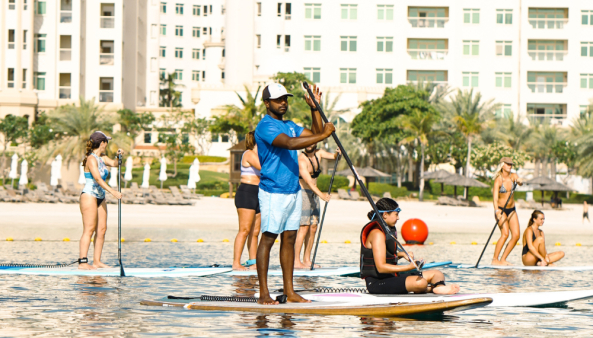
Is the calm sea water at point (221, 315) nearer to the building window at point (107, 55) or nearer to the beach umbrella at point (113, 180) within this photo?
the beach umbrella at point (113, 180)

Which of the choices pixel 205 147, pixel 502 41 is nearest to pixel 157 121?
pixel 205 147

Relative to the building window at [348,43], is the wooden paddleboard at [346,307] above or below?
below

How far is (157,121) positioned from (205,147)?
595 cm

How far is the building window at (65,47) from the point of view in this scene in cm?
6869

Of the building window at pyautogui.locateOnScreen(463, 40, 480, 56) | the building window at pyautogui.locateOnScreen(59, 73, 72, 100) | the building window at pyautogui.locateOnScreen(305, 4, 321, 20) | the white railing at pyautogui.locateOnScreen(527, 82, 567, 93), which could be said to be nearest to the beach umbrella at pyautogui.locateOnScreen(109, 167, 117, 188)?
the building window at pyautogui.locateOnScreen(59, 73, 72, 100)

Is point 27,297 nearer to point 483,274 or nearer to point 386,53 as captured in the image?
point 483,274

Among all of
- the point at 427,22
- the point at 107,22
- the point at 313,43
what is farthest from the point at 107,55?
the point at 427,22

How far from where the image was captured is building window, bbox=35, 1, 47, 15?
68.1m

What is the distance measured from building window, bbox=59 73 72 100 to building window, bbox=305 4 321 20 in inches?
923

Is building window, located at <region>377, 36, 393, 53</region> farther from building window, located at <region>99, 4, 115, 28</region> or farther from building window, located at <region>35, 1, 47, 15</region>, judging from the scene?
building window, located at <region>35, 1, 47, 15</region>

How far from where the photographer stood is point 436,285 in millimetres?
8062

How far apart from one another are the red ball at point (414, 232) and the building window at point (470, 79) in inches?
2392

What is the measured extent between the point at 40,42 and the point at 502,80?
42.4 m

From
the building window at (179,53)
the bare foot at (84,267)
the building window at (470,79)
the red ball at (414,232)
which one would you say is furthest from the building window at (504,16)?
the bare foot at (84,267)
